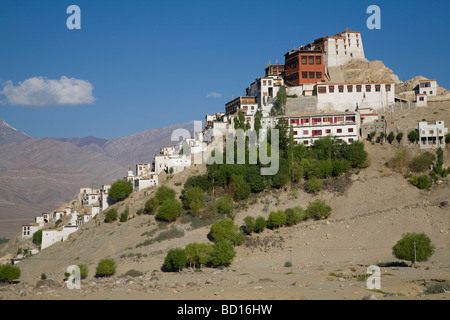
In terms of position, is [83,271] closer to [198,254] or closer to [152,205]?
[198,254]

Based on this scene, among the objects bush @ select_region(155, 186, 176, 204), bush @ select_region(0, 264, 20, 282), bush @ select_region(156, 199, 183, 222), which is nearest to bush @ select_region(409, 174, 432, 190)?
bush @ select_region(156, 199, 183, 222)

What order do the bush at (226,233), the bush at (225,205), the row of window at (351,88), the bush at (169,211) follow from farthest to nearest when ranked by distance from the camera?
1. the row of window at (351,88)
2. the bush at (225,205)
3. the bush at (169,211)
4. the bush at (226,233)

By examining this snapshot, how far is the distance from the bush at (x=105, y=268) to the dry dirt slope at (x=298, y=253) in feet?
2.12

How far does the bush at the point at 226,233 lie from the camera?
2367 inches

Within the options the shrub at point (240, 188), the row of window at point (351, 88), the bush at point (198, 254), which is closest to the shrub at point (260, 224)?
the shrub at point (240, 188)

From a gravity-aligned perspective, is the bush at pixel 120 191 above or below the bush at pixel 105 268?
above

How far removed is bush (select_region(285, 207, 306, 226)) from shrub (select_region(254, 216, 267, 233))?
2.40m

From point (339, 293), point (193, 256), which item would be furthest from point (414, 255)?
point (193, 256)

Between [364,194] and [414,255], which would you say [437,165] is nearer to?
[364,194]

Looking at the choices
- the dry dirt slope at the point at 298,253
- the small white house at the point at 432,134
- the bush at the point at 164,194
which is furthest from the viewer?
the small white house at the point at 432,134

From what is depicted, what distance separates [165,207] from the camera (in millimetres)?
65125

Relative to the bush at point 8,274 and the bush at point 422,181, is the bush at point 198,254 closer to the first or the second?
the bush at point 8,274
